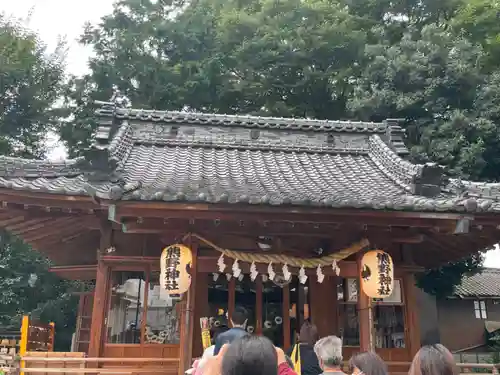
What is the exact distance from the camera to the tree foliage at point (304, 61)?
50.9ft

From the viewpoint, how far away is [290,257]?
7.40m

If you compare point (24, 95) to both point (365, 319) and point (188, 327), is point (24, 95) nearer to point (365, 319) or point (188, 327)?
point (188, 327)

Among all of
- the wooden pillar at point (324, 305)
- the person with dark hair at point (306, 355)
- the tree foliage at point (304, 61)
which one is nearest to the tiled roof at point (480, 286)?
the tree foliage at point (304, 61)

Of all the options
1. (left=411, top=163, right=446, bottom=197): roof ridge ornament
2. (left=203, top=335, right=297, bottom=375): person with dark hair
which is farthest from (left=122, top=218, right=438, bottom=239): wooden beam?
(left=203, top=335, right=297, bottom=375): person with dark hair

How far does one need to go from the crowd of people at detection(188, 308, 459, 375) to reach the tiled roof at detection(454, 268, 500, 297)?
20.9 metres

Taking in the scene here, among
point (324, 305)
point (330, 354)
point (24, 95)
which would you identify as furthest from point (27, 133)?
point (330, 354)

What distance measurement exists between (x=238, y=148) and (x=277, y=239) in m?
3.68

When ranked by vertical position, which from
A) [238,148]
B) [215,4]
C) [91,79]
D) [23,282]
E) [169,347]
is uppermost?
[215,4]

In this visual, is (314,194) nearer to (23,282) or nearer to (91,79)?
(23,282)

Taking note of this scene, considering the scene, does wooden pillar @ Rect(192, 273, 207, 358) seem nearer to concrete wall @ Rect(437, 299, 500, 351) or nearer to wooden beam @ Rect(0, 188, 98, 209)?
wooden beam @ Rect(0, 188, 98, 209)

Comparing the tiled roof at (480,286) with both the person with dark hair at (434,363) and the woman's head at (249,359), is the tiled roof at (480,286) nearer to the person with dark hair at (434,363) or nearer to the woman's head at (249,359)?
the person with dark hair at (434,363)

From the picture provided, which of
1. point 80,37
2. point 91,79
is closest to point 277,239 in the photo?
point 91,79

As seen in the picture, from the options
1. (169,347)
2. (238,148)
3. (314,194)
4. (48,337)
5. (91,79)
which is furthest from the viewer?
(91,79)

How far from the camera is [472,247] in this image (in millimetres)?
9133
